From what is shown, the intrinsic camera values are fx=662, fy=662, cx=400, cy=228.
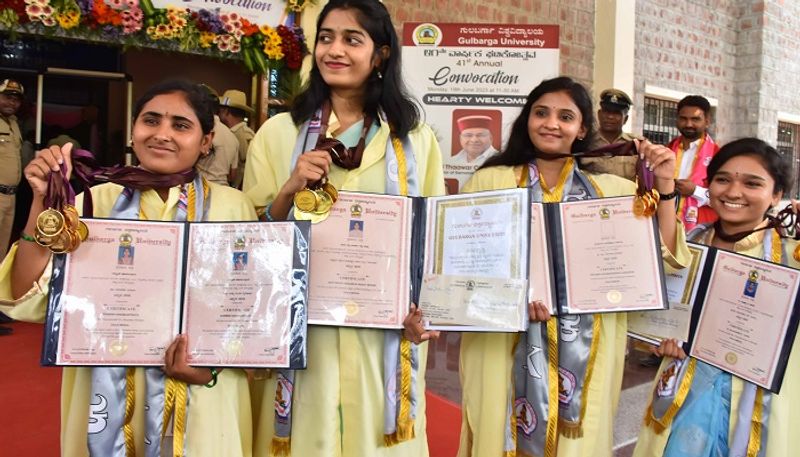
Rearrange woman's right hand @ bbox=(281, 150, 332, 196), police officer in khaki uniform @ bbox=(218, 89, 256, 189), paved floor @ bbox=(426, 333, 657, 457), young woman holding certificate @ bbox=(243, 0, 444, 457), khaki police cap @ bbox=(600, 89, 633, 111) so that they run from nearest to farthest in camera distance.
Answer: woman's right hand @ bbox=(281, 150, 332, 196) → young woman holding certificate @ bbox=(243, 0, 444, 457) → paved floor @ bbox=(426, 333, 657, 457) → khaki police cap @ bbox=(600, 89, 633, 111) → police officer in khaki uniform @ bbox=(218, 89, 256, 189)

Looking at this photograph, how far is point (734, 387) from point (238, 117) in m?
5.03

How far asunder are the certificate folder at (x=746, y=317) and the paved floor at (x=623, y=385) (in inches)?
52.7

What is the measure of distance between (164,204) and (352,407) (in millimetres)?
770

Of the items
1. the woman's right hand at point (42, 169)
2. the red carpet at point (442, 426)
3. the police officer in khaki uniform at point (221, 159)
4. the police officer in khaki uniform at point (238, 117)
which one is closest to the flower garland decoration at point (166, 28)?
the police officer in khaki uniform at point (221, 159)

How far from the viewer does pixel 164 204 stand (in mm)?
1807

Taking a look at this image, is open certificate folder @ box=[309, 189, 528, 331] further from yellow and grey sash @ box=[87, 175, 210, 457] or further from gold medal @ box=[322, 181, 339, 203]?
yellow and grey sash @ box=[87, 175, 210, 457]

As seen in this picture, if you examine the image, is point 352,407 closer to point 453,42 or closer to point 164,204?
point 164,204

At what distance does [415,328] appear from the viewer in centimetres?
183

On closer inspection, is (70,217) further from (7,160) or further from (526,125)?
(7,160)

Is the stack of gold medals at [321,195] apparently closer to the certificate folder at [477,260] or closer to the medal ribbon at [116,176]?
the certificate folder at [477,260]

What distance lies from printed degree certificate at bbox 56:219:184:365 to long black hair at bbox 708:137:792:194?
5.93 ft

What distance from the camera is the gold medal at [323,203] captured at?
1.79 meters

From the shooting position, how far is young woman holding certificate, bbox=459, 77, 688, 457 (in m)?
2.14

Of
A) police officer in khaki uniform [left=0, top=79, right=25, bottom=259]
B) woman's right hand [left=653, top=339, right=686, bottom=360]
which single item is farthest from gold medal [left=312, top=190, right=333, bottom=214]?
police officer in khaki uniform [left=0, top=79, right=25, bottom=259]
